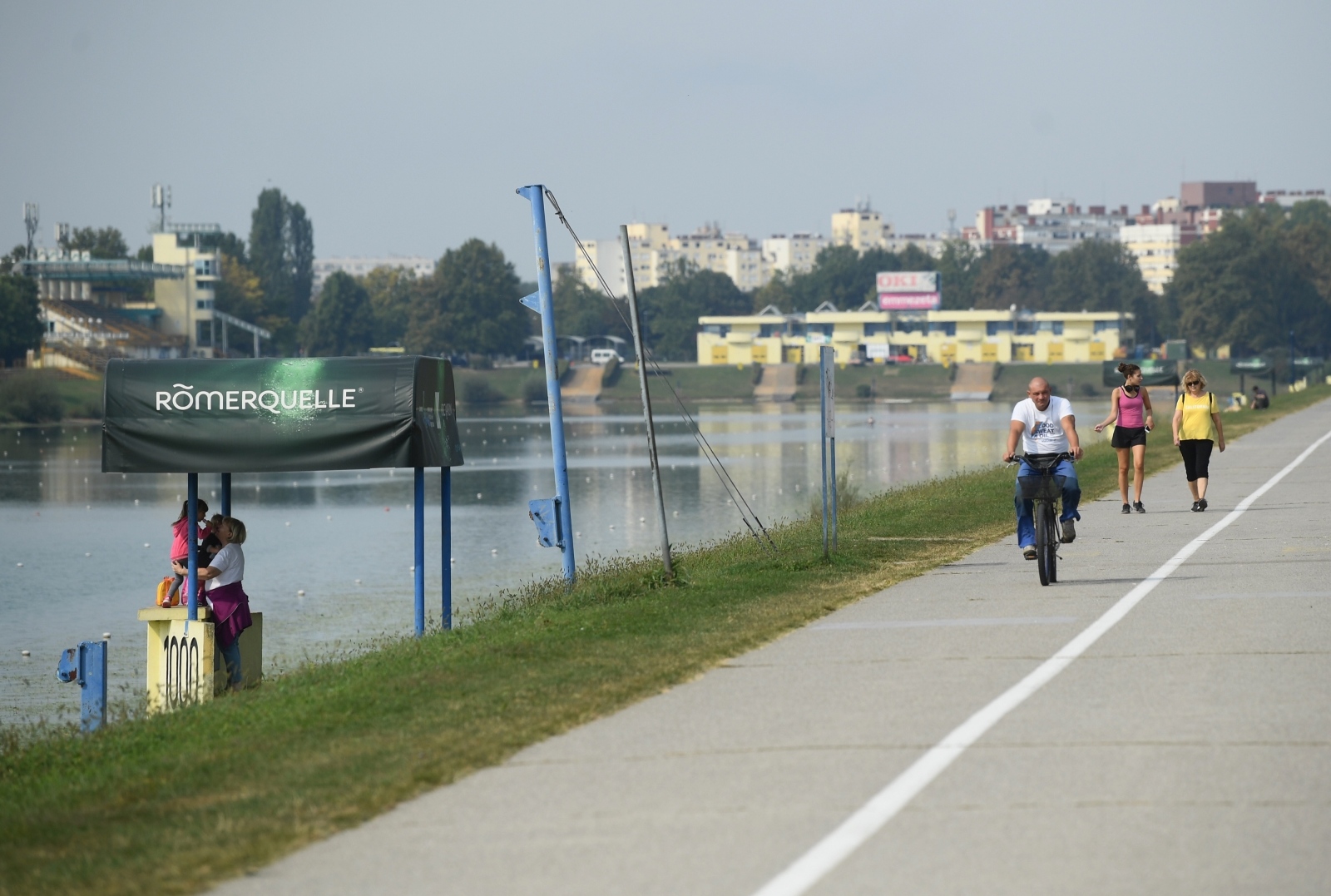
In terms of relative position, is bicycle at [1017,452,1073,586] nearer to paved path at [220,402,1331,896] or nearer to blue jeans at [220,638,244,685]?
paved path at [220,402,1331,896]

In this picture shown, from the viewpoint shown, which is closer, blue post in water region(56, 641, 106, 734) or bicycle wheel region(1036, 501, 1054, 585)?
blue post in water region(56, 641, 106, 734)

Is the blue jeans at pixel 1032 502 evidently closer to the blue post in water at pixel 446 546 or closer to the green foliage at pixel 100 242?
the blue post in water at pixel 446 546

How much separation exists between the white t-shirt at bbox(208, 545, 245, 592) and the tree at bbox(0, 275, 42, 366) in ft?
390

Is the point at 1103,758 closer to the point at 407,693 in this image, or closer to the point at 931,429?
the point at 407,693

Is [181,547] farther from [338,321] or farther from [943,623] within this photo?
[338,321]

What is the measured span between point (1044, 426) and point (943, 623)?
3.65 m

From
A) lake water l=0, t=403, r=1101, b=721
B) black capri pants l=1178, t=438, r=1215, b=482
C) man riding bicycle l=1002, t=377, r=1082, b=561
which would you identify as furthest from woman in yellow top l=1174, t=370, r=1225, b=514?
lake water l=0, t=403, r=1101, b=721

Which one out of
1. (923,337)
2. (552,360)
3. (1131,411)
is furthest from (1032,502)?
(923,337)

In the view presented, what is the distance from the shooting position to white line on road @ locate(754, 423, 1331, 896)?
20.7ft

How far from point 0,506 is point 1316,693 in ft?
147

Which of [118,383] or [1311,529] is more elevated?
[118,383]

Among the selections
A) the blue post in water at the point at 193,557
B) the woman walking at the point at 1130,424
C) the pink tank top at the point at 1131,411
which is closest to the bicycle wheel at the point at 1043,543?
the blue post in water at the point at 193,557

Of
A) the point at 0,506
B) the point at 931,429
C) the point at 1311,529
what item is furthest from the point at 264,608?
the point at 931,429

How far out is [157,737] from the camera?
10617 millimetres
